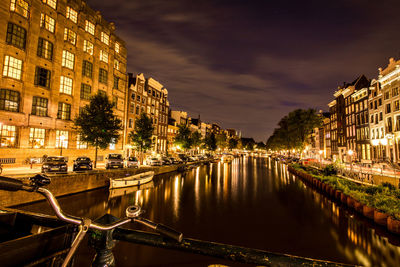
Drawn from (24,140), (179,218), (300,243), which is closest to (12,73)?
(24,140)

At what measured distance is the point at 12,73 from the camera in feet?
88.7

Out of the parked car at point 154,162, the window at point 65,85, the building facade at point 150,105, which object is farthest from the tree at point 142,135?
the window at point 65,85

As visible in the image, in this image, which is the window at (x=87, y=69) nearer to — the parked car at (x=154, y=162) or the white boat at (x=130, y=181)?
the parked car at (x=154, y=162)

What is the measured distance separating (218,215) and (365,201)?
11.4m

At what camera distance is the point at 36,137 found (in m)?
29.7

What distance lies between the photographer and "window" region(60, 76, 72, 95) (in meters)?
33.8

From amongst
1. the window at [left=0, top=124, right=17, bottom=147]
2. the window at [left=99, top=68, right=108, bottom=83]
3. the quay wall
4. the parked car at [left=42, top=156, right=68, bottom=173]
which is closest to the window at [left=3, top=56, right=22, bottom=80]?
the window at [left=0, top=124, right=17, bottom=147]

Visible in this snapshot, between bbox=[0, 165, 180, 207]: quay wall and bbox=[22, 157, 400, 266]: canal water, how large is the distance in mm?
719

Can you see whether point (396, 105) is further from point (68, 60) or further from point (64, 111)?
point (68, 60)

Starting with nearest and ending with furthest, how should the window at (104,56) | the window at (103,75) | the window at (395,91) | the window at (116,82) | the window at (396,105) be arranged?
the window at (396,105)
the window at (395,91)
the window at (103,75)
the window at (104,56)
the window at (116,82)

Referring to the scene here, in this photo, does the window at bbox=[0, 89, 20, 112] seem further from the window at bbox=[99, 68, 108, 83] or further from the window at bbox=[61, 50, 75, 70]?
the window at bbox=[99, 68, 108, 83]

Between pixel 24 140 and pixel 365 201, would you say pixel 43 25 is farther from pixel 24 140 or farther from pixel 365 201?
pixel 365 201

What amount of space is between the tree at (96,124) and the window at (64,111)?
415cm

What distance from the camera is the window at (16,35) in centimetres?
2669
